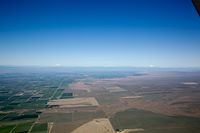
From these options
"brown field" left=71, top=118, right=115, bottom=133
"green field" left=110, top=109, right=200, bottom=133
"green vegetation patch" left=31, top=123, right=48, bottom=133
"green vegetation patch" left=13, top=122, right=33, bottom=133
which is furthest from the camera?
"green vegetation patch" left=13, top=122, right=33, bottom=133

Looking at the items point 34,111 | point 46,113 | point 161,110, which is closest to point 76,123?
point 46,113

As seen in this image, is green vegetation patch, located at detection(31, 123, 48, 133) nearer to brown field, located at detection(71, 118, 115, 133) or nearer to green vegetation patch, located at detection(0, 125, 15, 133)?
green vegetation patch, located at detection(0, 125, 15, 133)

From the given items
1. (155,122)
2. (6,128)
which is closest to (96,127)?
(155,122)

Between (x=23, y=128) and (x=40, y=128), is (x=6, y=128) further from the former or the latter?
(x=40, y=128)

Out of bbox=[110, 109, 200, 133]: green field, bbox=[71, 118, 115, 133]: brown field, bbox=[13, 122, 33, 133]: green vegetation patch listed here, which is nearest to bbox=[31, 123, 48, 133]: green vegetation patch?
bbox=[13, 122, 33, 133]: green vegetation patch

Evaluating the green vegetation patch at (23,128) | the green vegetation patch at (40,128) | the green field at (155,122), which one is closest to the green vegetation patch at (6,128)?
the green vegetation patch at (23,128)
